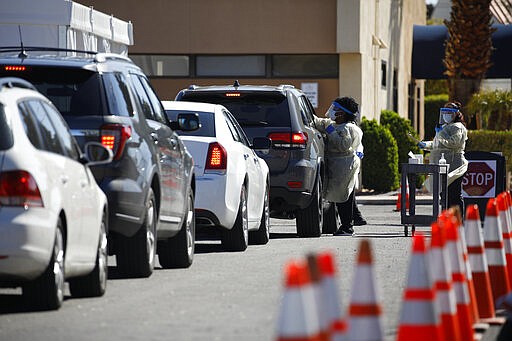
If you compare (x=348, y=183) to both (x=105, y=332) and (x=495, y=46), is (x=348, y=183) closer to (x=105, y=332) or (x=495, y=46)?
(x=105, y=332)

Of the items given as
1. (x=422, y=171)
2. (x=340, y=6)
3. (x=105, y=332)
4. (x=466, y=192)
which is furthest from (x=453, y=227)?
(x=340, y=6)

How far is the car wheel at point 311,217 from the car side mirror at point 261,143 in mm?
1366

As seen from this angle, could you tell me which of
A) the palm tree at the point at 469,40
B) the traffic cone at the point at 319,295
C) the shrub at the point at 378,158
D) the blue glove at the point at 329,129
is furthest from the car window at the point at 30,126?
the palm tree at the point at 469,40

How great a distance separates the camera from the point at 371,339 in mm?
6508

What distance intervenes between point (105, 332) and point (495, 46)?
116ft

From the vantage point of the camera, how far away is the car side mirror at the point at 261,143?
17359 millimetres

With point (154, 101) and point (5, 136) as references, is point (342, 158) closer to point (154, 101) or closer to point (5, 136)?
point (154, 101)

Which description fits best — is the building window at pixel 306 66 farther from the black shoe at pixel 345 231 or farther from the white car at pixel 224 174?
the white car at pixel 224 174

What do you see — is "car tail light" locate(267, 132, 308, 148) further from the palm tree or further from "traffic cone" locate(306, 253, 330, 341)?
the palm tree

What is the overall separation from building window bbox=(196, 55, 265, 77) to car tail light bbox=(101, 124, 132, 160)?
21732 millimetres

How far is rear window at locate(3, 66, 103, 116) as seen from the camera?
39.4 feet

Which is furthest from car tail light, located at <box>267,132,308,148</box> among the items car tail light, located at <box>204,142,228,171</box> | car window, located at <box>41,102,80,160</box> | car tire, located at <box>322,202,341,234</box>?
car window, located at <box>41,102,80,160</box>

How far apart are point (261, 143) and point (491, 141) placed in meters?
18.2

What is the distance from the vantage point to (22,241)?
31.2ft
